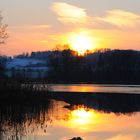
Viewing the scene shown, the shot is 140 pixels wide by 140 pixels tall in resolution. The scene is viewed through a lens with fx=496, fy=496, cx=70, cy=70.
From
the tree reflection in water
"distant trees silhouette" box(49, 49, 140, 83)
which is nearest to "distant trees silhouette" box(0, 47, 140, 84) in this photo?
"distant trees silhouette" box(49, 49, 140, 83)

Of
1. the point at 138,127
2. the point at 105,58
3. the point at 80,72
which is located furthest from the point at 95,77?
the point at 138,127

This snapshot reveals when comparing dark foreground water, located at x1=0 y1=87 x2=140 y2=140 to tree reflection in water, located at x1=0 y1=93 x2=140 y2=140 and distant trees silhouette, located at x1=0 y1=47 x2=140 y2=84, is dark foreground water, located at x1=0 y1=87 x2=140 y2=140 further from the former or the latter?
distant trees silhouette, located at x1=0 y1=47 x2=140 y2=84

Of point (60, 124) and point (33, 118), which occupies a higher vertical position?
Answer: point (33, 118)

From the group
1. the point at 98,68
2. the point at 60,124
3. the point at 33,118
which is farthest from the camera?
the point at 98,68

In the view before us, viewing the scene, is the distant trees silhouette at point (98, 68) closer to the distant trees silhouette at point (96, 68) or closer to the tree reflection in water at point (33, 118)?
the distant trees silhouette at point (96, 68)

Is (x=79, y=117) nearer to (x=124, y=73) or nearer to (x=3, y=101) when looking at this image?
(x=3, y=101)

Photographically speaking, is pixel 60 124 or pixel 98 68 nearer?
pixel 60 124

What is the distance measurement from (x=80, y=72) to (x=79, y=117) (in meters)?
72.0

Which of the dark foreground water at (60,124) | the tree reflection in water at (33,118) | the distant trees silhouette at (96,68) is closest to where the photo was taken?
the tree reflection in water at (33,118)

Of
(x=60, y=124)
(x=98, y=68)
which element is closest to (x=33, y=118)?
(x=60, y=124)

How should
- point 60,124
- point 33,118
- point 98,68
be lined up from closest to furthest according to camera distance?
point 60,124, point 33,118, point 98,68

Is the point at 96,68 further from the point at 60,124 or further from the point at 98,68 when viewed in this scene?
the point at 60,124

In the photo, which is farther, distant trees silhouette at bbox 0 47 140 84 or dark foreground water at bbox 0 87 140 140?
distant trees silhouette at bbox 0 47 140 84

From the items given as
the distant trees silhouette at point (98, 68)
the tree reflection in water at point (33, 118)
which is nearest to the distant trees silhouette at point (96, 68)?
the distant trees silhouette at point (98, 68)
